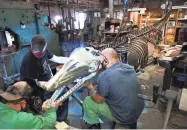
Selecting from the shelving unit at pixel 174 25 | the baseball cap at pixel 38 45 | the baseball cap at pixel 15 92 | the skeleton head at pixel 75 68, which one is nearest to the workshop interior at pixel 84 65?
the skeleton head at pixel 75 68

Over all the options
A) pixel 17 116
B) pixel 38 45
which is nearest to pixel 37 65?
pixel 38 45

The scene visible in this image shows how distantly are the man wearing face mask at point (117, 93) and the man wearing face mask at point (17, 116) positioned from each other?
0.56 metres

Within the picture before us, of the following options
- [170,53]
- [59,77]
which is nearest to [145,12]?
[170,53]

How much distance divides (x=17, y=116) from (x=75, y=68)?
2.09 ft

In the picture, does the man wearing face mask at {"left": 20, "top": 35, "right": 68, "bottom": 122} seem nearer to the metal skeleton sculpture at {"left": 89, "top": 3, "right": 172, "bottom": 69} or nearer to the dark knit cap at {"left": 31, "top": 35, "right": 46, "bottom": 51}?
the dark knit cap at {"left": 31, "top": 35, "right": 46, "bottom": 51}

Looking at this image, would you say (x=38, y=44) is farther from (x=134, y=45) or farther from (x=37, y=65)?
(x=134, y=45)

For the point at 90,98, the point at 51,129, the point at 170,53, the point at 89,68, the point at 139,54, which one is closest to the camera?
the point at 51,129

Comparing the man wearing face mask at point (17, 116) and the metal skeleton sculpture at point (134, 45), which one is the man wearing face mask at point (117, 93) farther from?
the metal skeleton sculpture at point (134, 45)

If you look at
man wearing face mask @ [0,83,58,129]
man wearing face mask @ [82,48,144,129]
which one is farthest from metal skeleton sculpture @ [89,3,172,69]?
man wearing face mask @ [0,83,58,129]

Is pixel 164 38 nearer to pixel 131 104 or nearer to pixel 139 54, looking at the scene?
pixel 139 54

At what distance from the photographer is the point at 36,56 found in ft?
7.26

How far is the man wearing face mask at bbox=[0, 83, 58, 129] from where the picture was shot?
1168 millimetres

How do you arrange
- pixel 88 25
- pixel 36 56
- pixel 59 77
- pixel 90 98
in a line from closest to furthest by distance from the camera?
1. pixel 59 77
2. pixel 90 98
3. pixel 36 56
4. pixel 88 25

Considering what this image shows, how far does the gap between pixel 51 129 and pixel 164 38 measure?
750cm
